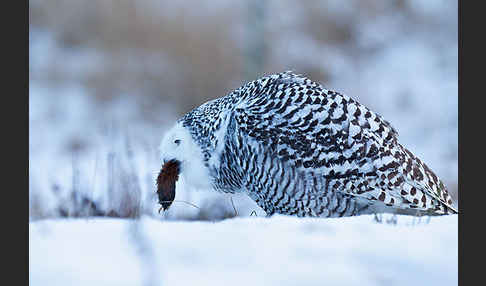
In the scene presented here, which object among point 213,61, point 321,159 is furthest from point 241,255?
point 213,61

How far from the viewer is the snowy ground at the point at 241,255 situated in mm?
2451

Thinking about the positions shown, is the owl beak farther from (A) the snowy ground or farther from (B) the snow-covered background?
(B) the snow-covered background

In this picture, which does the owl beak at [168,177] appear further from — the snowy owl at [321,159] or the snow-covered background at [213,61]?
the snow-covered background at [213,61]

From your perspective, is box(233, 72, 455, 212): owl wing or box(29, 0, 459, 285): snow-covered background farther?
box(29, 0, 459, 285): snow-covered background

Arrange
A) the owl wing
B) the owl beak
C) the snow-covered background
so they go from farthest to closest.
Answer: the snow-covered background → the owl beak → the owl wing

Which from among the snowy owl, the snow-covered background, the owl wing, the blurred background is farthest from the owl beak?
the blurred background

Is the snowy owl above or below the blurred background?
below

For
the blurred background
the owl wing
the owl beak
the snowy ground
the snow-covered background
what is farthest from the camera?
the blurred background

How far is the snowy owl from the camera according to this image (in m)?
4.15

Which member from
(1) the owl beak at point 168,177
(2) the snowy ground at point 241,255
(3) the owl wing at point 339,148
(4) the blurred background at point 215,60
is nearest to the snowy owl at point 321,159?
(3) the owl wing at point 339,148

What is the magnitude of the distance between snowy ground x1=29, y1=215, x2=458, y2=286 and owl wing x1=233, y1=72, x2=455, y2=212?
1.39 m

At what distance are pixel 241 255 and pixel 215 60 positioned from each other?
33.8ft

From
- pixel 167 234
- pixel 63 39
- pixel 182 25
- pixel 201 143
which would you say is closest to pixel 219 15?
pixel 182 25

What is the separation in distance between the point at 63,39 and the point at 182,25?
98.1 inches
